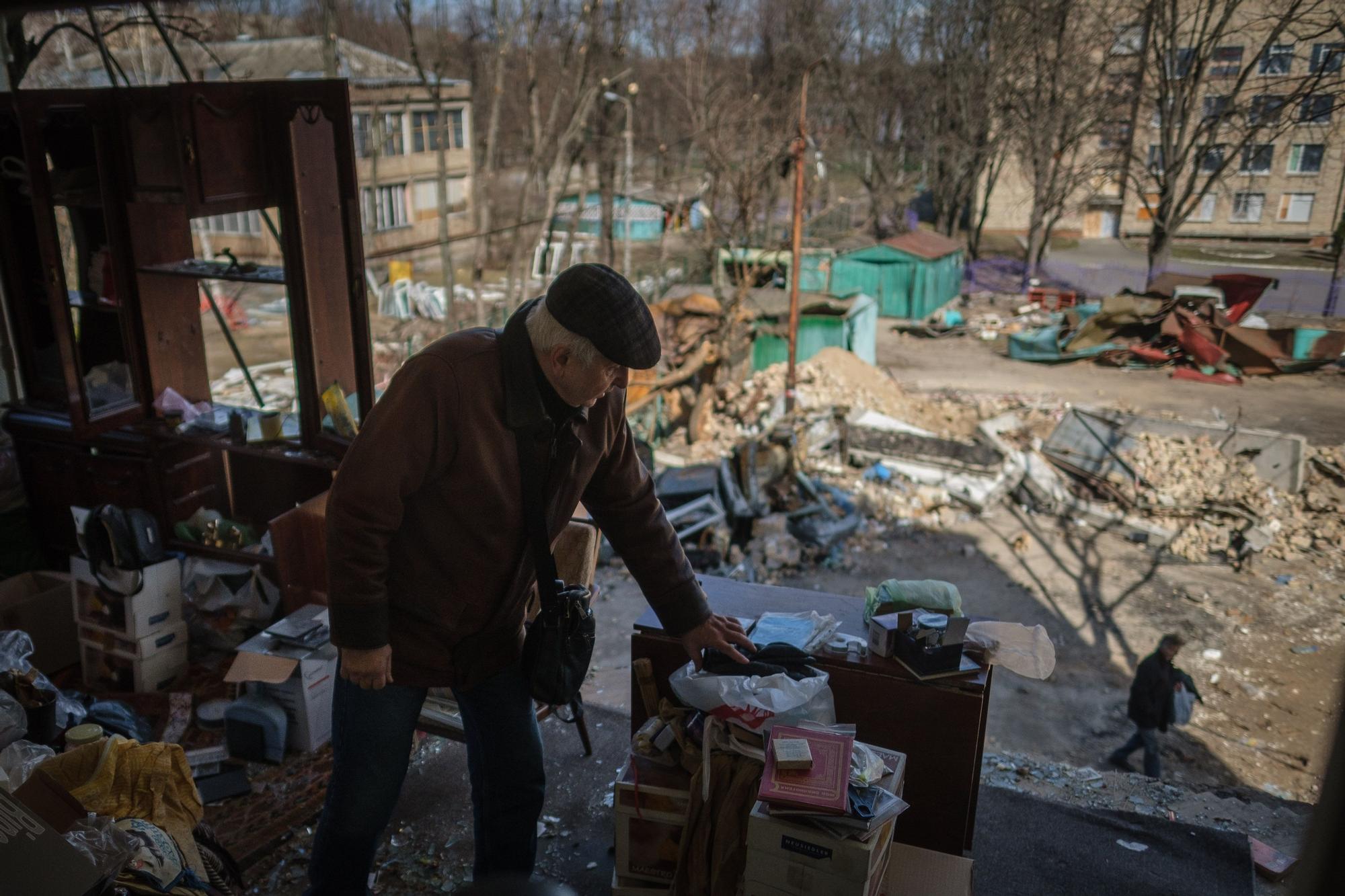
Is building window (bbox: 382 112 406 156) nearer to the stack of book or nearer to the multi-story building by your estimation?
the multi-story building

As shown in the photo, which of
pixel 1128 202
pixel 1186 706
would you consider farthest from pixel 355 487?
pixel 1128 202

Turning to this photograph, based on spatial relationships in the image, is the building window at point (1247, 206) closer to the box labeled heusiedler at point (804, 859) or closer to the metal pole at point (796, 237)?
the metal pole at point (796, 237)

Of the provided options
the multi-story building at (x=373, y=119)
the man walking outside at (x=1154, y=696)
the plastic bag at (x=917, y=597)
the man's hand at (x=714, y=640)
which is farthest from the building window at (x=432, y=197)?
the man's hand at (x=714, y=640)

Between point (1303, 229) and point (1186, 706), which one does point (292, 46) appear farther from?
point (1186, 706)

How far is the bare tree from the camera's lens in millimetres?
10055

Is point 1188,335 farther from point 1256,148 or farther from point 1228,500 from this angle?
point 1228,500

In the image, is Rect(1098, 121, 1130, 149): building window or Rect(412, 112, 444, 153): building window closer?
Rect(1098, 121, 1130, 149): building window

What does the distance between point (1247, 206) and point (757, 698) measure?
12.3m

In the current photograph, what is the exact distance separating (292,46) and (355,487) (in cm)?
2619

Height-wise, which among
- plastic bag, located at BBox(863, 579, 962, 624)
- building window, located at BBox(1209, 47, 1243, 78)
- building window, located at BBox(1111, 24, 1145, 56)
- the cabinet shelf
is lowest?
plastic bag, located at BBox(863, 579, 962, 624)

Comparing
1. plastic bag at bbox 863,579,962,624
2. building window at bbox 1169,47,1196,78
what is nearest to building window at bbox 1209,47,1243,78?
building window at bbox 1169,47,1196,78

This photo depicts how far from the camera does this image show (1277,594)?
8305 mm

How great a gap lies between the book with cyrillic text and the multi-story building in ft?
66.6

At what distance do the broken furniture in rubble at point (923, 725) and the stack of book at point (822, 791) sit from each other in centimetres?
45
